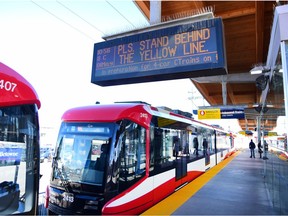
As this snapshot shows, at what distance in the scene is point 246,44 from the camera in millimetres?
14445

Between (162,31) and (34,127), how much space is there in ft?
17.1

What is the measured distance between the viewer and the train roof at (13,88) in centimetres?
303

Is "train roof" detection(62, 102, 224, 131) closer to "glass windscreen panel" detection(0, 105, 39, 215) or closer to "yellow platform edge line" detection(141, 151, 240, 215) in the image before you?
"yellow platform edge line" detection(141, 151, 240, 215)

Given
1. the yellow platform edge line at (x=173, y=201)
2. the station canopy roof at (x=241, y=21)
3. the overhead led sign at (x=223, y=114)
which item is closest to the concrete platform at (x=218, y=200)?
the yellow platform edge line at (x=173, y=201)

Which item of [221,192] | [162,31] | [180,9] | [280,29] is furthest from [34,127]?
[180,9]

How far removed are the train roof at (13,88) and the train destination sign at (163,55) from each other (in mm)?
4234

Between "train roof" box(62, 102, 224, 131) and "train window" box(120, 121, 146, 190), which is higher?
"train roof" box(62, 102, 224, 131)

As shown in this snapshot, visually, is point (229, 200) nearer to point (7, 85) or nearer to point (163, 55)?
point (163, 55)

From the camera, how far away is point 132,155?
19.4ft

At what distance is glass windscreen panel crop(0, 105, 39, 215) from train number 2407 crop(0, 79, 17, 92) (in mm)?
249

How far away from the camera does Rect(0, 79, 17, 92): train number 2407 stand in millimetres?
2988

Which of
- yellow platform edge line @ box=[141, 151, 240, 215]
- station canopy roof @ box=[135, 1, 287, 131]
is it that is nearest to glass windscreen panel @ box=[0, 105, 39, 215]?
yellow platform edge line @ box=[141, 151, 240, 215]

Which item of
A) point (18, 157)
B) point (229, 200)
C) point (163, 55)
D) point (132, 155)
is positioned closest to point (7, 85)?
point (18, 157)

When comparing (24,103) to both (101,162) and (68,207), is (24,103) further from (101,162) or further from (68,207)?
(68,207)
